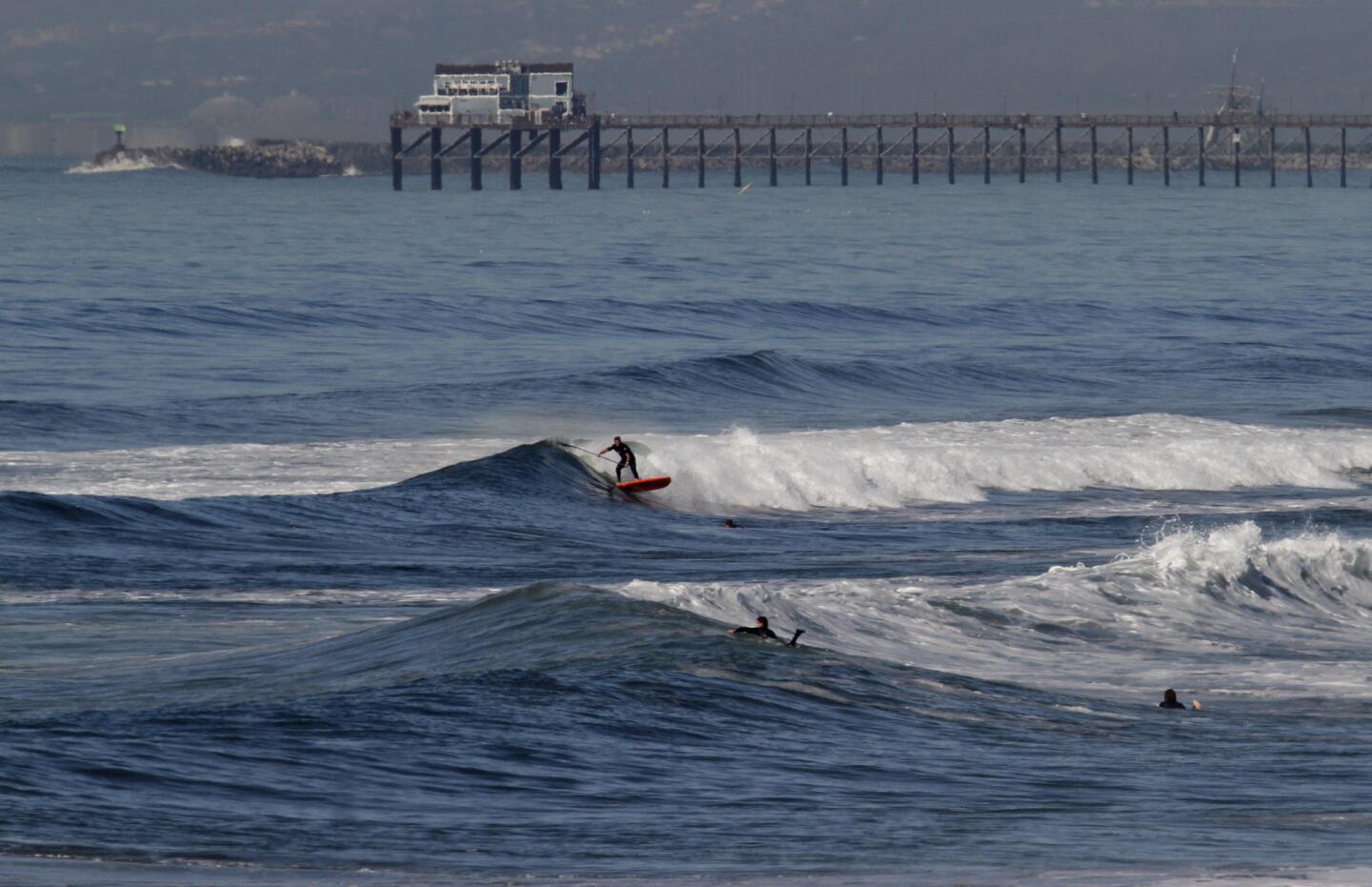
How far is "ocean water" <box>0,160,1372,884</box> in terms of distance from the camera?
12812mm

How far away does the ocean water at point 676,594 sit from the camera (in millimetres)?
12812

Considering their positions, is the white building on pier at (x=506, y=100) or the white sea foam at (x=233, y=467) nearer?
the white sea foam at (x=233, y=467)

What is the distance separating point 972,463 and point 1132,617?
12.6 m

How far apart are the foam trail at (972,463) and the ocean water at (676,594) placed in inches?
4.9

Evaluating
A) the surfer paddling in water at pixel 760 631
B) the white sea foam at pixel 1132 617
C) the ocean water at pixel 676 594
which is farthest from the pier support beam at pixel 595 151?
the surfer paddling in water at pixel 760 631

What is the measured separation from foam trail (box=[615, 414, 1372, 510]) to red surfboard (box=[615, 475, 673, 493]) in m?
0.25

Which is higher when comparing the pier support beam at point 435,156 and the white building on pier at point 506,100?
the white building on pier at point 506,100

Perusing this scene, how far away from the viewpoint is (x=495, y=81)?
19325 cm

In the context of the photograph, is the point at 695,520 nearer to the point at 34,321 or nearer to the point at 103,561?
the point at 103,561

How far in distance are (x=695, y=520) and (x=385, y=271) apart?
4757 cm

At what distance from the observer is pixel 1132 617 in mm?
22078

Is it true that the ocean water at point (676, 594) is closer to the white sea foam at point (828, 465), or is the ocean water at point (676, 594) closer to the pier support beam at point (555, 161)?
the white sea foam at point (828, 465)

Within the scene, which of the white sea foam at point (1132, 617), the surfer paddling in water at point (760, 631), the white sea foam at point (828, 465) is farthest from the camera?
the white sea foam at point (828, 465)

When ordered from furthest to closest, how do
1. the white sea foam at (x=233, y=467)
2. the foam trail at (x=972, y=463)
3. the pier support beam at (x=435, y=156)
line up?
the pier support beam at (x=435, y=156) → the foam trail at (x=972, y=463) → the white sea foam at (x=233, y=467)
